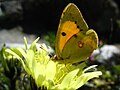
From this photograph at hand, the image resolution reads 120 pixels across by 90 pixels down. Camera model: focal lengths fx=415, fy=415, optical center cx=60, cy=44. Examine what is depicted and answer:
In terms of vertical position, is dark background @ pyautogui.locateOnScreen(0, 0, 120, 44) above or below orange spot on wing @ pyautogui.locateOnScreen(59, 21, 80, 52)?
above

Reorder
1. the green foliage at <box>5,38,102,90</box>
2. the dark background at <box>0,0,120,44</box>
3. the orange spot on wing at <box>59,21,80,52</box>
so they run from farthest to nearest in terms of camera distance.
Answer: the dark background at <box>0,0,120,44</box>
the orange spot on wing at <box>59,21,80,52</box>
the green foliage at <box>5,38,102,90</box>

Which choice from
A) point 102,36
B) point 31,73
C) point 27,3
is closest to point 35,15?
point 27,3

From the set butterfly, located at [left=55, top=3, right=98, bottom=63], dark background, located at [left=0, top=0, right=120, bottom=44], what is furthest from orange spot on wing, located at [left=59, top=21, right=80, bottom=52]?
dark background, located at [left=0, top=0, right=120, bottom=44]

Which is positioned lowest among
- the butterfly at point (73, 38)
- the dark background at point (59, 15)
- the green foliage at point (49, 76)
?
the green foliage at point (49, 76)

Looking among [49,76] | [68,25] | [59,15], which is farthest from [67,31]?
[59,15]

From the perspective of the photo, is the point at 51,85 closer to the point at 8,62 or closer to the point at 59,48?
the point at 59,48

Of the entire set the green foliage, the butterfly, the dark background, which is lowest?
the green foliage

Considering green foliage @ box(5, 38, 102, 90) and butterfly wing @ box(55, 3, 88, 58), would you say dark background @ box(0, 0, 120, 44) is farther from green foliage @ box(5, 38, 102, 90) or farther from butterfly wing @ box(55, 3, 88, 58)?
green foliage @ box(5, 38, 102, 90)

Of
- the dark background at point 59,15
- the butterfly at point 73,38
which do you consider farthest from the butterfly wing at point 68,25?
the dark background at point 59,15

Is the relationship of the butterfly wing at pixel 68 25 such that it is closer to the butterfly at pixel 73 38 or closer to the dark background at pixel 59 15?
the butterfly at pixel 73 38
